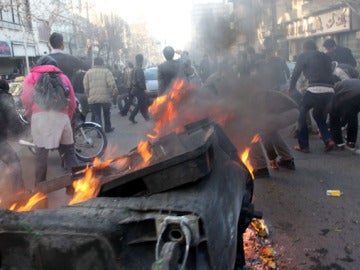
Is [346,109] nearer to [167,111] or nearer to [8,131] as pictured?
[167,111]

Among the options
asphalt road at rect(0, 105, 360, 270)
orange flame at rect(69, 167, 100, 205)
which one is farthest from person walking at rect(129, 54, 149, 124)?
orange flame at rect(69, 167, 100, 205)

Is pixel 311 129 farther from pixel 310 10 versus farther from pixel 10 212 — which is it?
pixel 310 10

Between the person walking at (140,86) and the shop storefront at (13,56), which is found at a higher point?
the shop storefront at (13,56)

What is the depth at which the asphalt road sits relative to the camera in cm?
352

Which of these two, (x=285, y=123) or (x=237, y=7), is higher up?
(x=237, y=7)

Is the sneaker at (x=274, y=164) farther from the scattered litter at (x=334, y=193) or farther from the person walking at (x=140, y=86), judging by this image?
the person walking at (x=140, y=86)

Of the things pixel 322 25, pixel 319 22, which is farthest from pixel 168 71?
pixel 319 22

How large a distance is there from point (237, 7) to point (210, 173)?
59.3 feet

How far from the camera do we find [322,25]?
22188mm

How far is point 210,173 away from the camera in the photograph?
227 cm

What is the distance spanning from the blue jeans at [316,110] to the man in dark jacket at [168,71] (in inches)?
96.4

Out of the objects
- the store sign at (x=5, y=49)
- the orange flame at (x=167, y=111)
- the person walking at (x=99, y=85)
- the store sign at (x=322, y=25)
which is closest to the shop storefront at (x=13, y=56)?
the store sign at (x=5, y=49)

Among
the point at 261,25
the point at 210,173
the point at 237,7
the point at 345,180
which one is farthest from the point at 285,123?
the point at 237,7

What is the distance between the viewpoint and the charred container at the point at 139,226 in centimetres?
191
